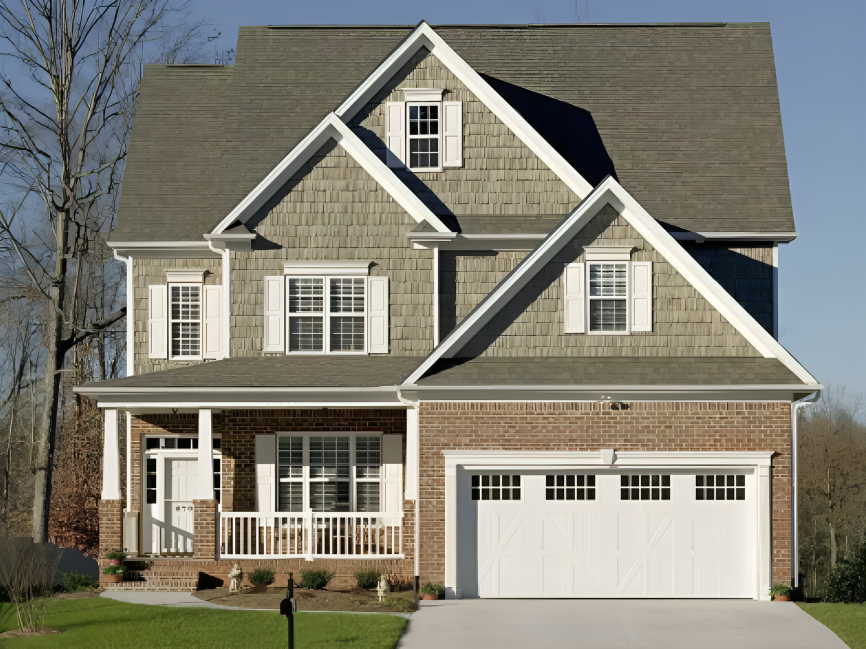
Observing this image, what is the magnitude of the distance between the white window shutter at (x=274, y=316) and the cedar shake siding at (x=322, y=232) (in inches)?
5.6

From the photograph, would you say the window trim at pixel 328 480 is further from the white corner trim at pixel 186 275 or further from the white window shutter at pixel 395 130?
the white window shutter at pixel 395 130

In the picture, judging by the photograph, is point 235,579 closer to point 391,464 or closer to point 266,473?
point 266,473

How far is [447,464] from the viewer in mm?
18719

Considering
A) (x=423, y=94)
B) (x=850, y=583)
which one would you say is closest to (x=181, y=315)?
(x=423, y=94)

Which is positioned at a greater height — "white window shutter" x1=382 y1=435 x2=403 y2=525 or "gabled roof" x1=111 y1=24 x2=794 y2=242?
"gabled roof" x1=111 y1=24 x2=794 y2=242

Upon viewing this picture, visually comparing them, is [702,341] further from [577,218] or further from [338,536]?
[338,536]

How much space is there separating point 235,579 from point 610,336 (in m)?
8.19

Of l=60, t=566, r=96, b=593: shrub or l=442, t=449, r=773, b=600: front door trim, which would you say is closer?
l=442, t=449, r=773, b=600: front door trim

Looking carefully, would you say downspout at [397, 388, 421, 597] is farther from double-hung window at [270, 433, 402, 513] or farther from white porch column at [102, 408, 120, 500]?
white porch column at [102, 408, 120, 500]

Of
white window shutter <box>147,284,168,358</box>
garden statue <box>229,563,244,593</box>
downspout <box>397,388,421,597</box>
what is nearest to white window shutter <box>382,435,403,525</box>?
downspout <box>397,388,421,597</box>

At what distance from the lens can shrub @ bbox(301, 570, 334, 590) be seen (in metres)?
19.4

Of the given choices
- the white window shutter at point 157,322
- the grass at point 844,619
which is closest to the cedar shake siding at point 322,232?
the white window shutter at point 157,322

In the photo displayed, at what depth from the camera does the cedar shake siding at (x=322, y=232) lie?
22.0 metres

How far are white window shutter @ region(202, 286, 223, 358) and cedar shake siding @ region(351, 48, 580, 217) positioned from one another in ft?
15.6
